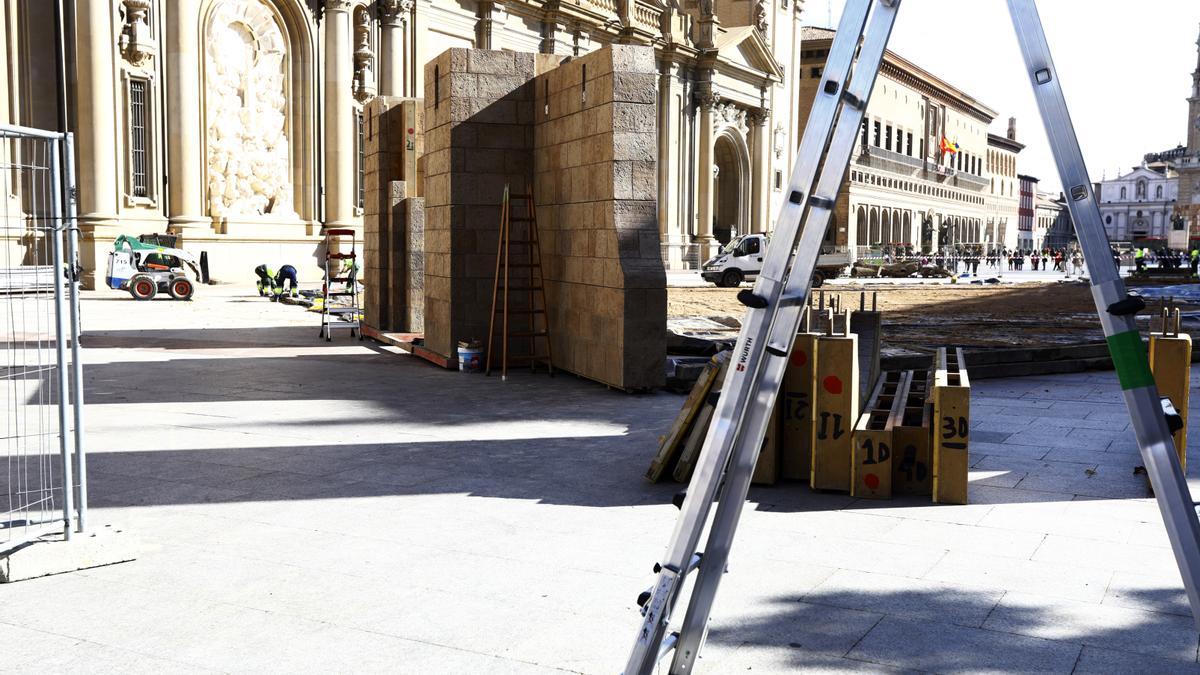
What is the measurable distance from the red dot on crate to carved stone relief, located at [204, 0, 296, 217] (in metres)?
28.5

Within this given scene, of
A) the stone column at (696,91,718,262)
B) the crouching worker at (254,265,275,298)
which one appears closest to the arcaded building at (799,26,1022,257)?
the stone column at (696,91,718,262)

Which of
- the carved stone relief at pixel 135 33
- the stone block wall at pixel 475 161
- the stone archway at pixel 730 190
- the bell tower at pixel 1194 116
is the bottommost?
the stone block wall at pixel 475 161

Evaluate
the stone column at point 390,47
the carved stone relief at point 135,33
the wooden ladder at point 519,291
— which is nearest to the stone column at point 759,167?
the stone column at point 390,47

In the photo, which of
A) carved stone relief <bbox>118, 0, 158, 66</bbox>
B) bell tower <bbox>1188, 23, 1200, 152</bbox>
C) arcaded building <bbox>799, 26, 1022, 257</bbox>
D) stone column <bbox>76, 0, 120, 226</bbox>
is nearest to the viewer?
stone column <bbox>76, 0, 120, 226</bbox>

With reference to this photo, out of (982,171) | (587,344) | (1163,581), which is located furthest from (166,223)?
(982,171)

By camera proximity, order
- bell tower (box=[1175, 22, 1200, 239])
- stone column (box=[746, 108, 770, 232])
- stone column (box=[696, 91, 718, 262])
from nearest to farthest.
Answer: stone column (box=[696, 91, 718, 262])
stone column (box=[746, 108, 770, 232])
bell tower (box=[1175, 22, 1200, 239])

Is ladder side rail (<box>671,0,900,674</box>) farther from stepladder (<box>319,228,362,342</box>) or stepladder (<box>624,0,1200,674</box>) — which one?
stepladder (<box>319,228,362,342</box>)

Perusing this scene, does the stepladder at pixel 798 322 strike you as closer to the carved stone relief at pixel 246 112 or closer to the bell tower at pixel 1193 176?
the carved stone relief at pixel 246 112

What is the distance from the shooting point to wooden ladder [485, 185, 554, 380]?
13.6 metres

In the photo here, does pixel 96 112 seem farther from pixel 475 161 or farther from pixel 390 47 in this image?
pixel 475 161

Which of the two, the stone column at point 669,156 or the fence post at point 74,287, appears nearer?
the fence post at point 74,287

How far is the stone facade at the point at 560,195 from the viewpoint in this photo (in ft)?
39.3

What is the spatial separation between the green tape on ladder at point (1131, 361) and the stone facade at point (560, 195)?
8.71 m

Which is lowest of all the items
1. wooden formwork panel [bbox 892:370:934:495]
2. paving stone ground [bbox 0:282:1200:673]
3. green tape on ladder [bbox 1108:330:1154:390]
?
paving stone ground [bbox 0:282:1200:673]
